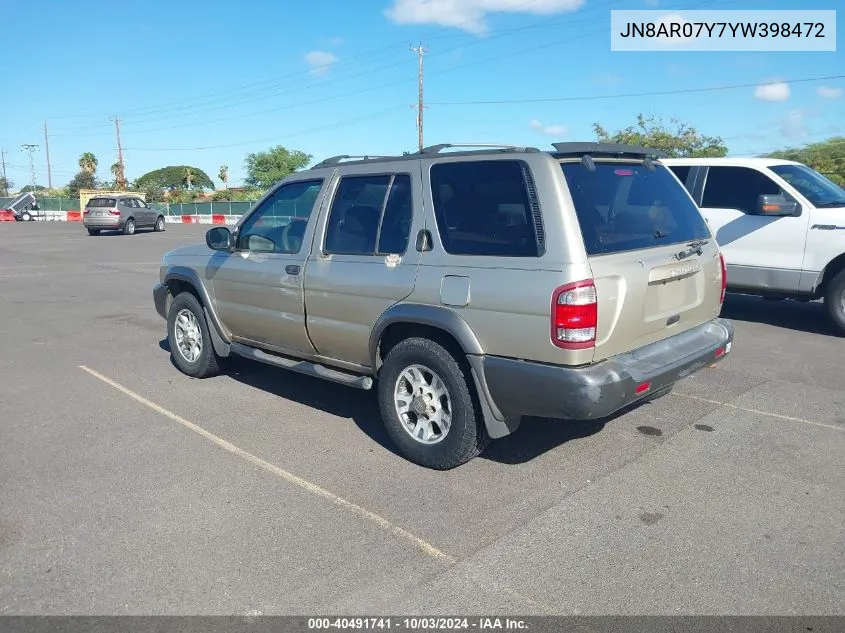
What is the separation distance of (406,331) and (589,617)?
2119 millimetres

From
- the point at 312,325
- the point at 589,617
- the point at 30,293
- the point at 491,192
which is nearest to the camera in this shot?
the point at 589,617

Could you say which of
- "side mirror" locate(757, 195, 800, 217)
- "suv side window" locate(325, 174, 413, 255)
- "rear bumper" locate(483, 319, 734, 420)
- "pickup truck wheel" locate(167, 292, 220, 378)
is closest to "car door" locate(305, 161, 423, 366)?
"suv side window" locate(325, 174, 413, 255)

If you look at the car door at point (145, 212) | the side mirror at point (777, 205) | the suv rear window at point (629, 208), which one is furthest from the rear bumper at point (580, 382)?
the car door at point (145, 212)

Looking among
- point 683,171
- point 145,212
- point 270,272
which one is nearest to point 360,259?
point 270,272

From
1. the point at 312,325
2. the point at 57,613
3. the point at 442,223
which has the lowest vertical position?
the point at 57,613

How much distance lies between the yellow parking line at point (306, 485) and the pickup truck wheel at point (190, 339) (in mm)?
603

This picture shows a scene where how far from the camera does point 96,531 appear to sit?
3584 millimetres

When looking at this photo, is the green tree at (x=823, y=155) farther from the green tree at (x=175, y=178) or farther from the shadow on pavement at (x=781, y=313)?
the green tree at (x=175, y=178)

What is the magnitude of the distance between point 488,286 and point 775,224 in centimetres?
581

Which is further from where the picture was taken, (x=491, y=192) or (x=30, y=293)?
(x=30, y=293)

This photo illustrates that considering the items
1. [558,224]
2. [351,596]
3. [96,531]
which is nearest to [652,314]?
[558,224]

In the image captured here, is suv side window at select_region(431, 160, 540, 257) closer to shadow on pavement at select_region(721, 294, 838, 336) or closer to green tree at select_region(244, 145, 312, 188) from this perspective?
shadow on pavement at select_region(721, 294, 838, 336)

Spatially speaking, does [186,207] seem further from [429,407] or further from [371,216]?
[429,407]

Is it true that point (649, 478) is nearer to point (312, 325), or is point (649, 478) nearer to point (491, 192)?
point (491, 192)
